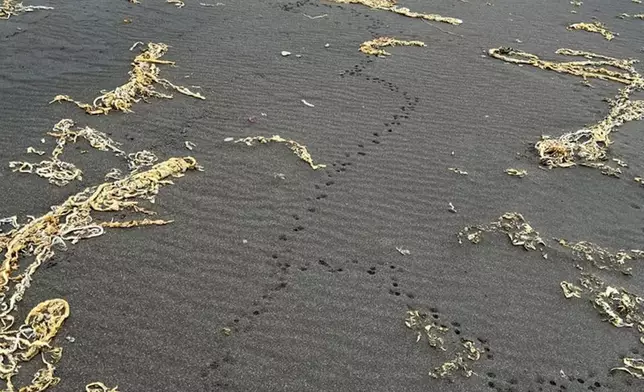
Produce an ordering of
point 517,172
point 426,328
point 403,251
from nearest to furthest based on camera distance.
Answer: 1. point 426,328
2. point 403,251
3. point 517,172

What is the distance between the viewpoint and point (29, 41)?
23.3 feet

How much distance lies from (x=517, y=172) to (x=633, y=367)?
2.13 m

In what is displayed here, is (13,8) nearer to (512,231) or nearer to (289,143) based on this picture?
(289,143)

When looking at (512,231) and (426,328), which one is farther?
(512,231)

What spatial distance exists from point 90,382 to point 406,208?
265 cm

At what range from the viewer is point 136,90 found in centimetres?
604

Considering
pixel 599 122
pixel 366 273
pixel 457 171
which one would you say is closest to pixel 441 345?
pixel 366 273

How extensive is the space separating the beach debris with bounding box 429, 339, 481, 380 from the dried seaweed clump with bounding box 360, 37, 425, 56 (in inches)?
194

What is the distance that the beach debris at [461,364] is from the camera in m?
3.25

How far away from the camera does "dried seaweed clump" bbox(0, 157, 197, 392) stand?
3.10m

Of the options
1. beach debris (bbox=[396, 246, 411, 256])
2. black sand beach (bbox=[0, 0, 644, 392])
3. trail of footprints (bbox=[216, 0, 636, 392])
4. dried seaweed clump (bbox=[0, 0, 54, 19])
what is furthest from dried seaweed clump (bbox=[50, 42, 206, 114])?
beach debris (bbox=[396, 246, 411, 256])

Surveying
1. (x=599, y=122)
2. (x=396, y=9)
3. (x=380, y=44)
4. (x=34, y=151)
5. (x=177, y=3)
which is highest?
(x=396, y=9)

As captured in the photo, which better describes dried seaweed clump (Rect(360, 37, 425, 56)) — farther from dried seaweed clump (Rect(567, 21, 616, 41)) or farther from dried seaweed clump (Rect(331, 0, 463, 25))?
dried seaweed clump (Rect(567, 21, 616, 41))

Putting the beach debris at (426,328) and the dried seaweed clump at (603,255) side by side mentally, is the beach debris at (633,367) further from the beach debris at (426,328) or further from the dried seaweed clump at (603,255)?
the beach debris at (426,328)
